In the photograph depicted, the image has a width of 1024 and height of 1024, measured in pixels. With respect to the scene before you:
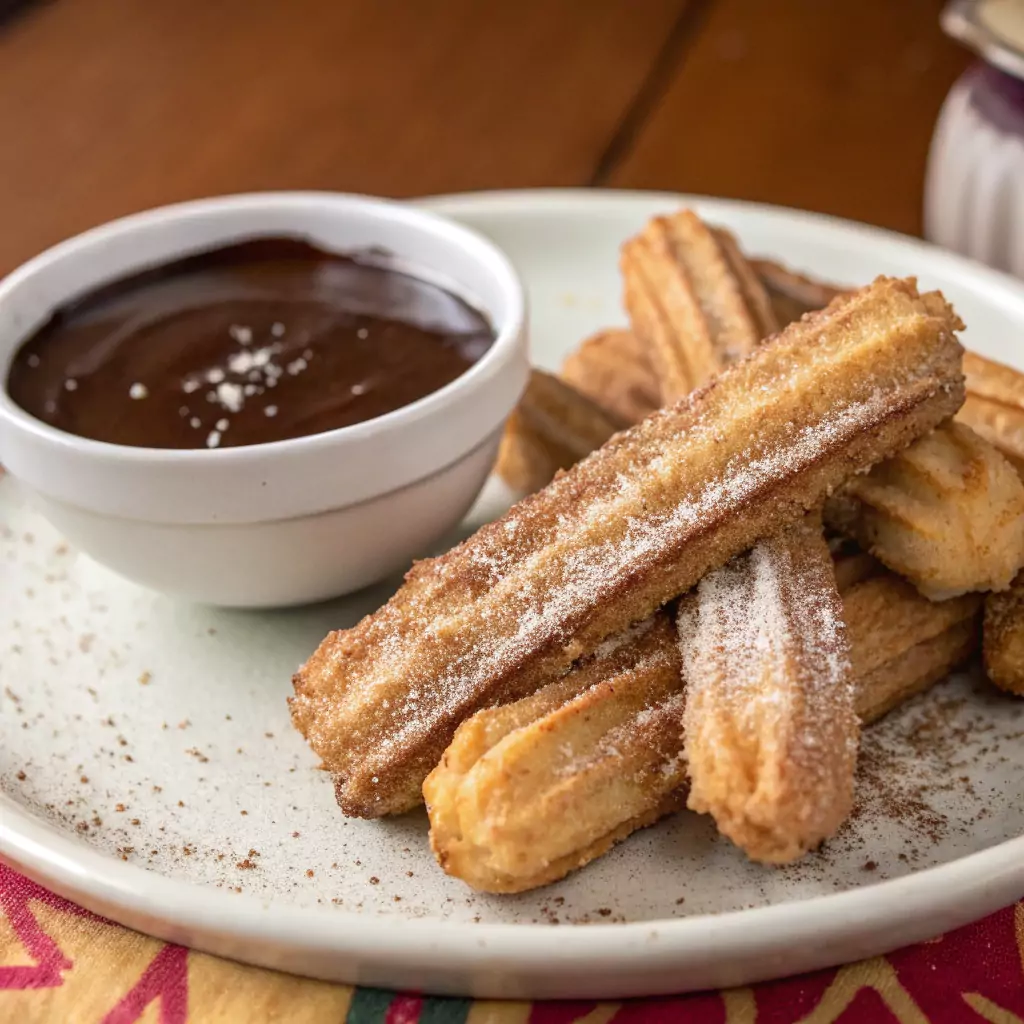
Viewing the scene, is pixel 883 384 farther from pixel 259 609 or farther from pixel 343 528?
pixel 259 609

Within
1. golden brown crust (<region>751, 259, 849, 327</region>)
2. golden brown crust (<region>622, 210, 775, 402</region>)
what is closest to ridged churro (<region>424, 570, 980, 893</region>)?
golden brown crust (<region>622, 210, 775, 402</region>)

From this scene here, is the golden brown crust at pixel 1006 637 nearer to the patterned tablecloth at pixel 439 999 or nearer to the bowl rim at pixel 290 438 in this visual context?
the patterned tablecloth at pixel 439 999

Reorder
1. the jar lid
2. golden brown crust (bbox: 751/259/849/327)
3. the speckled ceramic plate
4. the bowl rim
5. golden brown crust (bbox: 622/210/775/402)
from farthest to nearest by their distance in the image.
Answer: the jar lid < golden brown crust (bbox: 751/259/849/327) < golden brown crust (bbox: 622/210/775/402) < the bowl rim < the speckled ceramic plate

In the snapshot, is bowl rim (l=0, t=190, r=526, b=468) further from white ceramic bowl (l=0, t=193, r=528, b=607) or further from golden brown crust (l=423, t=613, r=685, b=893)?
golden brown crust (l=423, t=613, r=685, b=893)

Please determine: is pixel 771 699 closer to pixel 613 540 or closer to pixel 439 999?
pixel 613 540

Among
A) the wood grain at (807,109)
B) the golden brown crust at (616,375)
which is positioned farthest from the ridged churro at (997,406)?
the wood grain at (807,109)

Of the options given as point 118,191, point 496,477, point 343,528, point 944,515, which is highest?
point 944,515

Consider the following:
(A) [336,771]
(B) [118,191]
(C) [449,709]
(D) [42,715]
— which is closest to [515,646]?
(C) [449,709]
